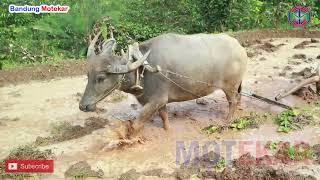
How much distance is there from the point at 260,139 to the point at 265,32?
7.44 m

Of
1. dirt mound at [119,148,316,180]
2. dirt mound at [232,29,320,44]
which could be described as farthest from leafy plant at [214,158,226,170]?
dirt mound at [232,29,320,44]

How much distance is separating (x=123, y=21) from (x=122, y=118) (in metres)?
6.62

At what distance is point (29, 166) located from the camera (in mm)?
6109

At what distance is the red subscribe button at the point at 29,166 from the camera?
19.8 ft

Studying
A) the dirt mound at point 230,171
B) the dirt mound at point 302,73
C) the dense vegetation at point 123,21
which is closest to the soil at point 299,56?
the dirt mound at point 302,73

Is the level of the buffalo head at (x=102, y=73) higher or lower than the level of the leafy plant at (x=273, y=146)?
higher

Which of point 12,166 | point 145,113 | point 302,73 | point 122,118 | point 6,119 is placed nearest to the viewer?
point 12,166

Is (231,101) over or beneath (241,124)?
over

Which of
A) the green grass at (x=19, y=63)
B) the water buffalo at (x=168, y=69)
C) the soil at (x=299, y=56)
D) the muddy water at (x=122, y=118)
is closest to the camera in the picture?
the water buffalo at (x=168, y=69)

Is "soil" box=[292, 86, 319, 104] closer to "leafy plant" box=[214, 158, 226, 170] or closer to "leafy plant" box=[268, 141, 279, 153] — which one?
"leafy plant" box=[268, 141, 279, 153]

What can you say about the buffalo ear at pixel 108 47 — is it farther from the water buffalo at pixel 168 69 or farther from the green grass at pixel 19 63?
the green grass at pixel 19 63

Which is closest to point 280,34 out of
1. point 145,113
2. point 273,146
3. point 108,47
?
point 273,146

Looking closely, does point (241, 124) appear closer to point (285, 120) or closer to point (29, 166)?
point (285, 120)

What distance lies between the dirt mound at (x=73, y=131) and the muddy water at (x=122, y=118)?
13 cm
